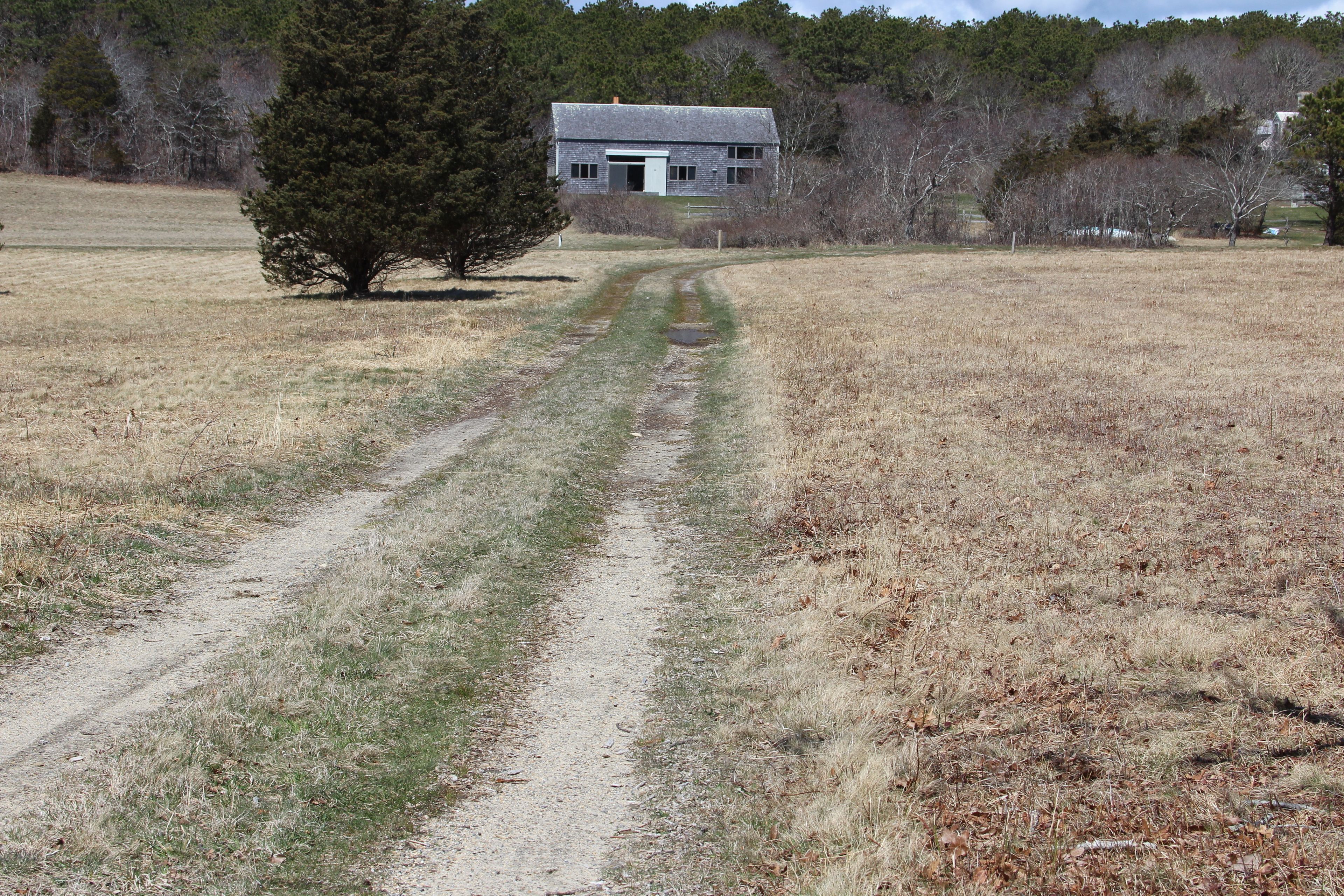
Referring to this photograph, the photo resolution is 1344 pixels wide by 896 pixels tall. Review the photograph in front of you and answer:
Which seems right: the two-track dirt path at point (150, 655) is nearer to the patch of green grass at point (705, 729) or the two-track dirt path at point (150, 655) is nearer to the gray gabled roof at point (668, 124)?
the patch of green grass at point (705, 729)

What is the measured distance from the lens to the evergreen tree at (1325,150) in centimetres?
4741

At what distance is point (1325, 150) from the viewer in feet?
163

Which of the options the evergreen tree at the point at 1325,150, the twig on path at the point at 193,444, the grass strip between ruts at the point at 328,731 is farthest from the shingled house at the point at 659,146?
the grass strip between ruts at the point at 328,731

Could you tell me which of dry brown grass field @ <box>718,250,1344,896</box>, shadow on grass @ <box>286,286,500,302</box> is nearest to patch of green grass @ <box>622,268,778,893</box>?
dry brown grass field @ <box>718,250,1344,896</box>

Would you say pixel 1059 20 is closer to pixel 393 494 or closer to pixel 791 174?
pixel 791 174

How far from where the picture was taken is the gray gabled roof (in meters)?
83.1

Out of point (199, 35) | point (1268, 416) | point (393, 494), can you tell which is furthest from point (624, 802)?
point (199, 35)

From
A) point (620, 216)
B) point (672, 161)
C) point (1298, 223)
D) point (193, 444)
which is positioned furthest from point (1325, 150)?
point (193, 444)

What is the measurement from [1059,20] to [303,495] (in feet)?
453

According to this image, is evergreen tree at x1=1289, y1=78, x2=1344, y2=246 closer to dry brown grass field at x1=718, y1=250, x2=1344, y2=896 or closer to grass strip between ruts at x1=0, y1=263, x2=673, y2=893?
dry brown grass field at x1=718, y1=250, x2=1344, y2=896

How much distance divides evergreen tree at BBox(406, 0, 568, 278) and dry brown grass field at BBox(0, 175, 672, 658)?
62.7 inches

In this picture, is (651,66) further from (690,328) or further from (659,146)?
(690,328)

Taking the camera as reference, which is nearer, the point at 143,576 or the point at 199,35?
the point at 143,576

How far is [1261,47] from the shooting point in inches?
4176
